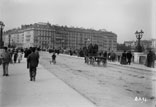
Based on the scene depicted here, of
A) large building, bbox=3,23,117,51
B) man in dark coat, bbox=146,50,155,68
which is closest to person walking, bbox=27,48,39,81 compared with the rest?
man in dark coat, bbox=146,50,155,68

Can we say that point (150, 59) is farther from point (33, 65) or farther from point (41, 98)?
point (41, 98)

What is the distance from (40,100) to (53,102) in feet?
1.44


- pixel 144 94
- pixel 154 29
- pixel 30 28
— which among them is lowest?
pixel 144 94

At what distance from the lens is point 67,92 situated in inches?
322

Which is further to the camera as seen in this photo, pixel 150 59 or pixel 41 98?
pixel 150 59

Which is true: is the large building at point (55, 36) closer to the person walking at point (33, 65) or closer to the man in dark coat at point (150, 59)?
the man in dark coat at point (150, 59)

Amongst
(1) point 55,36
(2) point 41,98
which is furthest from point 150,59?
(1) point 55,36

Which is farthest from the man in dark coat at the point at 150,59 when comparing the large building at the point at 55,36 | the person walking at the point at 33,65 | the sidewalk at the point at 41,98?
the large building at the point at 55,36

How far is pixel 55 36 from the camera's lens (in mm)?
136500

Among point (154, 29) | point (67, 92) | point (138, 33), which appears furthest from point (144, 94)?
point (138, 33)

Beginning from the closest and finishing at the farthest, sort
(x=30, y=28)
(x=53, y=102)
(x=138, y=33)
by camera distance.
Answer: (x=53, y=102) → (x=138, y=33) → (x=30, y=28)

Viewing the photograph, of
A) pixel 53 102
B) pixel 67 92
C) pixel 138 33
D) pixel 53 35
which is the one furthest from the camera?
pixel 53 35

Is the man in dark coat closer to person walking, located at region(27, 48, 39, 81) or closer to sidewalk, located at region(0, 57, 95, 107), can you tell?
person walking, located at region(27, 48, 39, 81)

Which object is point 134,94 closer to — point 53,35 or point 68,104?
point 68,104
